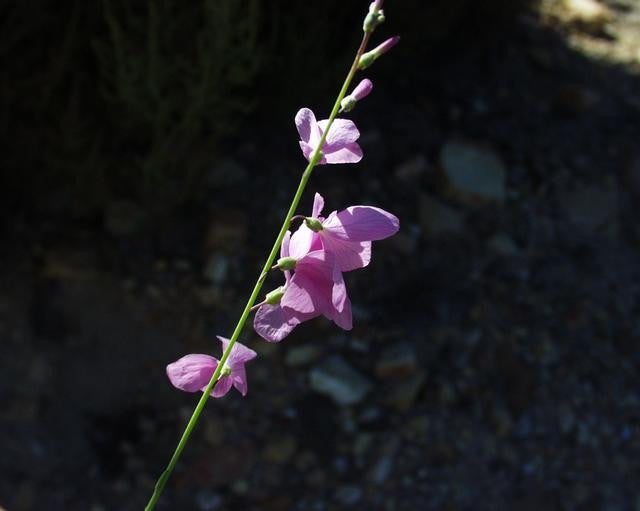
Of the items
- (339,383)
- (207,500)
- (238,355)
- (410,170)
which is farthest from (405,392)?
(238,355)

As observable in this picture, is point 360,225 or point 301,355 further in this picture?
point 301,355

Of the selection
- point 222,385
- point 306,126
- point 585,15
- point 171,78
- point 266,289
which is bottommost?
point 266,289

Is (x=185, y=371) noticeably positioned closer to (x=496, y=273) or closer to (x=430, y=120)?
(x=496, y=273)

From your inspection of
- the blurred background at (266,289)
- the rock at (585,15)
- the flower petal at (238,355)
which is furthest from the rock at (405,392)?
the rock at (585,15)

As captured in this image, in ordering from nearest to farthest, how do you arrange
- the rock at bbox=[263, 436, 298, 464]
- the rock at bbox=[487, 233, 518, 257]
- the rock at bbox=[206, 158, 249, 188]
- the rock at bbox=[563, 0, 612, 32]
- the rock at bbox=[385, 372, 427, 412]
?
1. the rock at bbox=[263, 436, 298, 464]
2. the rock at bbox=[385, 372, 427, 412]
3. the rock at bbox=[206, 158, 249, 188]
4. the rock at bbox=[487, 233, 518, 257]
5. the rock at bbox=[563, 0, 612, 32]

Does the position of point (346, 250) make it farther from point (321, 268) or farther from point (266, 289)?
point (266, 289)

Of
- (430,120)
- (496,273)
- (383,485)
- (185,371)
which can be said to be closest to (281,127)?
(430,120)

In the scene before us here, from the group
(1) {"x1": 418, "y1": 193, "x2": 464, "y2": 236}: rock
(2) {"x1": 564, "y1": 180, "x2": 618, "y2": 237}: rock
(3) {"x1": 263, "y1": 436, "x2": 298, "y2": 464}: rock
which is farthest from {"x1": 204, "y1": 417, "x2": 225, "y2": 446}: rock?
→ (2) {"x1": 564, "y1": 180, "x2": 618, "y2": 237}: rock

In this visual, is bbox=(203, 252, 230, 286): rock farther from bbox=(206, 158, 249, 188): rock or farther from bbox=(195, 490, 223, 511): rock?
bbox=(195, 490, 223, 511): rock
